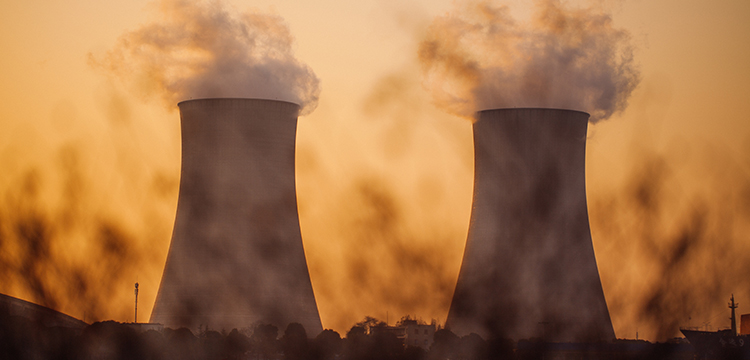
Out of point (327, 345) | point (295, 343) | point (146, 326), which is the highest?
point (146, 326)

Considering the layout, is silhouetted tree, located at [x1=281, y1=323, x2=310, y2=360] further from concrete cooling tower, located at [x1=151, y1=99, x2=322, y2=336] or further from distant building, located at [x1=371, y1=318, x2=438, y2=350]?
distant building, located at [x1=371, y1=318, x2=438, y2=350]

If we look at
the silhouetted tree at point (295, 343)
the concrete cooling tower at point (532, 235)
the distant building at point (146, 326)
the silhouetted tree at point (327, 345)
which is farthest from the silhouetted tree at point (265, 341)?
the concrete cooling tower at point (532, 235)

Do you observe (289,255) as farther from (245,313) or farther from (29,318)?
(29,318)

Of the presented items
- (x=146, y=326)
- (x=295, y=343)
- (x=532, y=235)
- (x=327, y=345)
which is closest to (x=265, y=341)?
(x=295, y=343)

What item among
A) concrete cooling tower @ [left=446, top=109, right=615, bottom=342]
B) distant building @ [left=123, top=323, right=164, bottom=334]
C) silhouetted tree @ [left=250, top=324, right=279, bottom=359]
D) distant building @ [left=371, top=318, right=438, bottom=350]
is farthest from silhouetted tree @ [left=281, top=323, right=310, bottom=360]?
distant building @ [left=371, top=318, right=438, bottom=350]

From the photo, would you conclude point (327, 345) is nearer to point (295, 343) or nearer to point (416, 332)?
point (295, 343)

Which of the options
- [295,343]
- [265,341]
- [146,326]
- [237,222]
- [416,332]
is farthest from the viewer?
[416,332]
